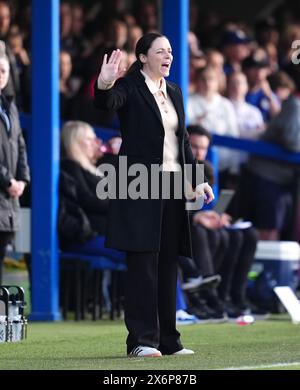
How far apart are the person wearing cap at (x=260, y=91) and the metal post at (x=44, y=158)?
4.26m

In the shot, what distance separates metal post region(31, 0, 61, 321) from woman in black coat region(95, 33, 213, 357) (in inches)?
146

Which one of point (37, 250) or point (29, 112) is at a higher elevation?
point (29, 112)

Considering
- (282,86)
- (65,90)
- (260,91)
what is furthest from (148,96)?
(282,86)

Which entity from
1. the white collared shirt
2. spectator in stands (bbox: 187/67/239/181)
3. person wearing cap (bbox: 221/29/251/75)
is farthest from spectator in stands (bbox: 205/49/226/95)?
the white collared shirt

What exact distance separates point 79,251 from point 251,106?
3.88 meters

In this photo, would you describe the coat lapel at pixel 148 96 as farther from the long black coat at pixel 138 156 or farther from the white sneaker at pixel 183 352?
the white sneaker at pixel 183 352

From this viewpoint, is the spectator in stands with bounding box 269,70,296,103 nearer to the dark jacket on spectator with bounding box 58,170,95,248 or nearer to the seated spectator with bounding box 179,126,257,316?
the seated spectator with bounding box 179,126,257,316

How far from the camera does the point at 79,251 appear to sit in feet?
41.4

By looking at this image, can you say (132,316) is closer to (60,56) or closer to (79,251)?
(79,251)

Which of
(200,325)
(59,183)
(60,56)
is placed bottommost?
(200,325)
